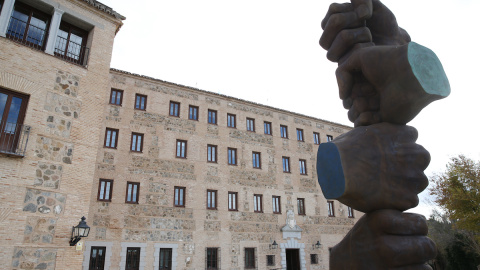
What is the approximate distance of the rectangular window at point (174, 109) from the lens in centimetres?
1995

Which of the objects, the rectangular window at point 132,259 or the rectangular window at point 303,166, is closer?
the rectangular window at point 132,259

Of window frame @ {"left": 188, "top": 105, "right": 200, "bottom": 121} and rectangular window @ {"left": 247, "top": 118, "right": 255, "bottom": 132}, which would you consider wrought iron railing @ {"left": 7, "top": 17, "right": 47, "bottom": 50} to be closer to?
window frame @ {"left": 188, "top": 105, "right": 200, "bottom": 121}

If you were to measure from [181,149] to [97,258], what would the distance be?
7436 millimetres

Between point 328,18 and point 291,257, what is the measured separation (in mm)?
20609

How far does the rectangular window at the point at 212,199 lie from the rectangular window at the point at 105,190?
18.6 ft

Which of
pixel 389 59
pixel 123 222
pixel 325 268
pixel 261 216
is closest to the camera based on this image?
A: pixel 389 59

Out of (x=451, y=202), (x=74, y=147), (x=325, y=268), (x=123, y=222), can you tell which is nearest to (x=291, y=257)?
(x=325, y=268)

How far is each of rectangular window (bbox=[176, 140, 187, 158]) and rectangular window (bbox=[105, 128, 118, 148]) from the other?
3.66m

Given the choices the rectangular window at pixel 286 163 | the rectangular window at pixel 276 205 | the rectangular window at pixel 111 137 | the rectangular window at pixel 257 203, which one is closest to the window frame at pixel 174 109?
the rectangular window at pixel 111 137

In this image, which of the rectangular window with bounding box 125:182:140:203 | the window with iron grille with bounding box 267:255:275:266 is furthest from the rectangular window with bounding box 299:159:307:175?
the rectangular window with bounding box 125:182:140:203

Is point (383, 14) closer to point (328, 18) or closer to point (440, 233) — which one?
point (328, 18)

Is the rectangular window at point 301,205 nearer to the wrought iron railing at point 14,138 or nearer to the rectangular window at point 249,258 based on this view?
the rectangular window at point 249,258

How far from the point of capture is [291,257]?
71.5ft

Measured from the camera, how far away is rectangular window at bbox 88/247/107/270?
15.4m
